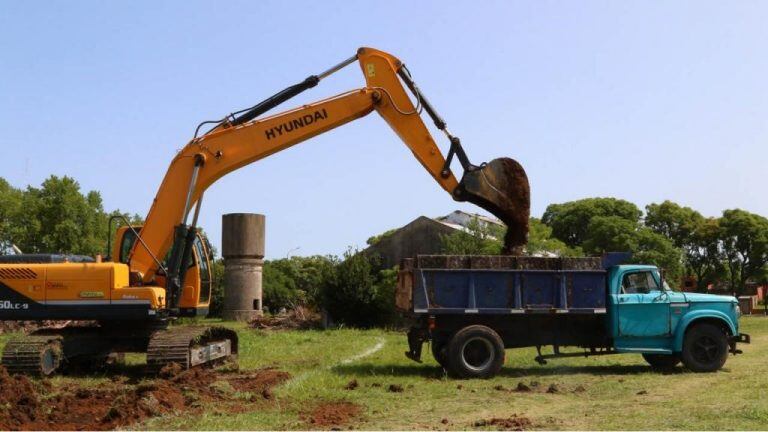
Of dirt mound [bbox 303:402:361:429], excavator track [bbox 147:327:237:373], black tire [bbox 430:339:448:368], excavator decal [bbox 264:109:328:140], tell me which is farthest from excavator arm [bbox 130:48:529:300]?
dirt mound [bbox 303:402:361:429]

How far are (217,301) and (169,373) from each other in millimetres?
24779

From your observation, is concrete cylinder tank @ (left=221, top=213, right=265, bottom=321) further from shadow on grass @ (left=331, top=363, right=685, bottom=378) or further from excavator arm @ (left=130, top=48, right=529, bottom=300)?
excavator arm @ (left=130, top=48, right=529, bottom=300)

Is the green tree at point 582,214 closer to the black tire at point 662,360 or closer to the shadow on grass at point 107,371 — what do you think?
the black tire at point 662,360

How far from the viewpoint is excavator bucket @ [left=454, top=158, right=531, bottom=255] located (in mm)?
16547

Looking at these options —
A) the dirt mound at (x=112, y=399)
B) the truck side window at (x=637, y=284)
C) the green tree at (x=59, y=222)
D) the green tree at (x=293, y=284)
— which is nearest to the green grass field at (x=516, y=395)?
the dirt mound at (x=112, y=399)

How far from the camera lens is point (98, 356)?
1661 centimetres

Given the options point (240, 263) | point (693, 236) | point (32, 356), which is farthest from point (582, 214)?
point (32, 356)

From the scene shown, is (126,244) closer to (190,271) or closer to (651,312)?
(190,271)

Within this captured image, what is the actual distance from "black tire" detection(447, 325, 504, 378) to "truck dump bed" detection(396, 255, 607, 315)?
455 millimetres

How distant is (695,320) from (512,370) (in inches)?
149

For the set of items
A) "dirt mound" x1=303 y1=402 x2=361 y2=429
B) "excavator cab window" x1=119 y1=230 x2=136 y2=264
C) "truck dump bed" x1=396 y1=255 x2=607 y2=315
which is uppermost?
"excavator cab window" x1=119 y1=230 x2=136 y2=264

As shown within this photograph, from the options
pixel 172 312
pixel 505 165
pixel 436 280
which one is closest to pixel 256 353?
pixel 172 312

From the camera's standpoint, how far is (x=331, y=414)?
36.6 ft

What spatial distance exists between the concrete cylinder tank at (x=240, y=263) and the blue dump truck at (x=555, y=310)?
19.8m
